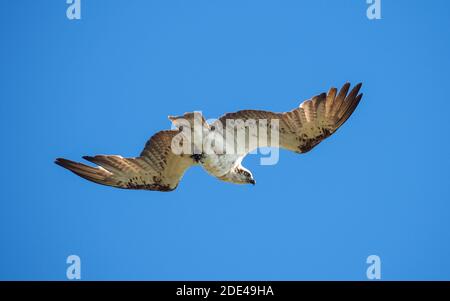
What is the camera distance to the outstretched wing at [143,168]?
12555 millimetres

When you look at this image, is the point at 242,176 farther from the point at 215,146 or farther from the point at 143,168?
the point at 143,168

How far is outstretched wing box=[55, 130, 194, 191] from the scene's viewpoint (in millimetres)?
12555

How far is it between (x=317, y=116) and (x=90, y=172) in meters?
4.25

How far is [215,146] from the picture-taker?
41.4ft

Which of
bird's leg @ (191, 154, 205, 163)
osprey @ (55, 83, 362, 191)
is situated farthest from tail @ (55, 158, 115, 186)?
bird's leg @ (191, 154, 205, 163)

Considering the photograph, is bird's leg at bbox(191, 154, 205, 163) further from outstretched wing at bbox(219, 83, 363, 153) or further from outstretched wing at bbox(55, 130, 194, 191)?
outstretched wing at bbox(219, 83, 363, 153)

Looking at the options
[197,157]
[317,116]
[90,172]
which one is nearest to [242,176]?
[197,157]

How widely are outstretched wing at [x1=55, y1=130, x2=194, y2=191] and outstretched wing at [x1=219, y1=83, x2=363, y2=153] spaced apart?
117 cm

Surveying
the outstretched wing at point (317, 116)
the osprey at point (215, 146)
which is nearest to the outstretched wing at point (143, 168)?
the osprey at point (215, 146)

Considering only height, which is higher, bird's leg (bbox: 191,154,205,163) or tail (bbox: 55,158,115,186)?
bird's leg (bbox: 191,154,205,163)
